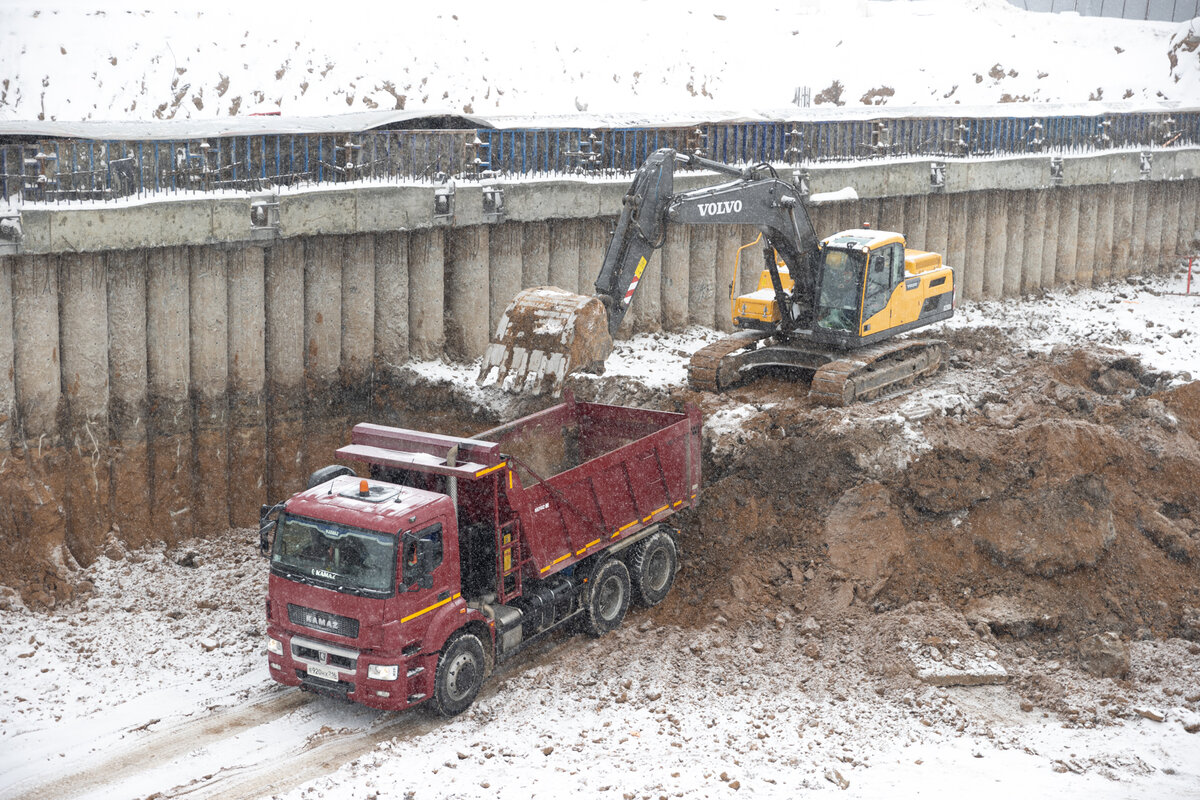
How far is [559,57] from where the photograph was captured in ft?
116

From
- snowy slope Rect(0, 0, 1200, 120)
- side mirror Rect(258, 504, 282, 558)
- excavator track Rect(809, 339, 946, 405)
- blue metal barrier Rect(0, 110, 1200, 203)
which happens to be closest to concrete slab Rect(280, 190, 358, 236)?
blue metal barrier Rect(0, 110, 1200, 203)

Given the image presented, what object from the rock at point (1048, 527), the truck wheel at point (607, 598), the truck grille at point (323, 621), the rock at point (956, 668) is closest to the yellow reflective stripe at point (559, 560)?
the truck wheel at point (607, 598)

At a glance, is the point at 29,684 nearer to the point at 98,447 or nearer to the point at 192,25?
the point at 98,447

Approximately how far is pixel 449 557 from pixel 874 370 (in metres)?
8.17

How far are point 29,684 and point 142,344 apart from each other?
202 inches

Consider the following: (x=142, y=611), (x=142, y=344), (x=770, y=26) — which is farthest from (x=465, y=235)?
(x=770, y=26)

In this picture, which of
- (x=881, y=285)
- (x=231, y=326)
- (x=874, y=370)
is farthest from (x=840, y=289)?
(x=231, y=326)

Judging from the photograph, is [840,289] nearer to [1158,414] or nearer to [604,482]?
[1158,414]

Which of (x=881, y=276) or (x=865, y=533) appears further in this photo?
(x=881, y=276)

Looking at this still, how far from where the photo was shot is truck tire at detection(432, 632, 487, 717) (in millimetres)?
11945

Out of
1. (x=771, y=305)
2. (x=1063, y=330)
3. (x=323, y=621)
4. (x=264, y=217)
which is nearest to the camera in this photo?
(x=323, y=621)

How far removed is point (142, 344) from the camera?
16.5 meters

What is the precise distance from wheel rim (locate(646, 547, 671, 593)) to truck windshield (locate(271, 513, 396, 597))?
158 inches

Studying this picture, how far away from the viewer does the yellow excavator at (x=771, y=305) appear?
15273 millimetres
